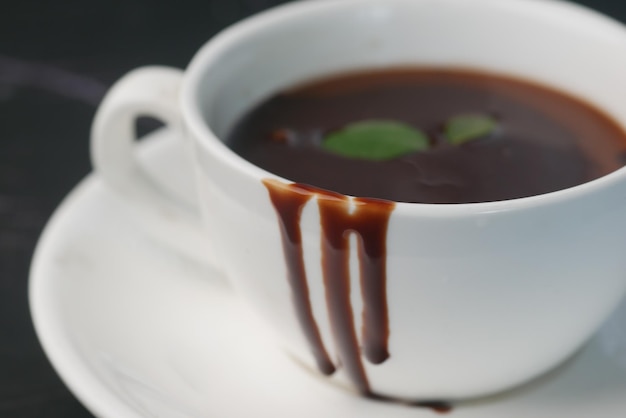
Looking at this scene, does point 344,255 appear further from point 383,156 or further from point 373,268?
point 383,156

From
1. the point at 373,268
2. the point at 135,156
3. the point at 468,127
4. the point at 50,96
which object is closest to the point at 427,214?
the point at 373,268

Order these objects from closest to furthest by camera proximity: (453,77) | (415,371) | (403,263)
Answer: (403,263), (415,371), (453,77)

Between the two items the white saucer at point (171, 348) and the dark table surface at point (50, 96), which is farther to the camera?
the dark table surface at point (50, 96)

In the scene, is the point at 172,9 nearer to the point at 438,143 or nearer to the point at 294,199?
the point at 438,143

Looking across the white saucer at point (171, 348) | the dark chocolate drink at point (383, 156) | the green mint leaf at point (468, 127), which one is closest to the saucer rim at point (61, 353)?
the white saucer at point (171, 348)

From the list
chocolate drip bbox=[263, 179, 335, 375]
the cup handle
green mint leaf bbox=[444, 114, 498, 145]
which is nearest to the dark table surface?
the cup handle

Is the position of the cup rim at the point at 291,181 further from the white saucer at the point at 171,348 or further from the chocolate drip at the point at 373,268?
the white saucer at the point at 171,348

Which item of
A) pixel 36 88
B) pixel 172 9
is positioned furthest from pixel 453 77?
pixel 172 9

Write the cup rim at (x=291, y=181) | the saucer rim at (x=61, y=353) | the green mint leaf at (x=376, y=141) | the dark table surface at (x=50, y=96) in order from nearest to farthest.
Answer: the cup rim at (x=291, y=181), the saucer rim at (x=61, y=353), the green mint leaf at (x=376, y=141), the dark table surface at (x=50, y=96)
